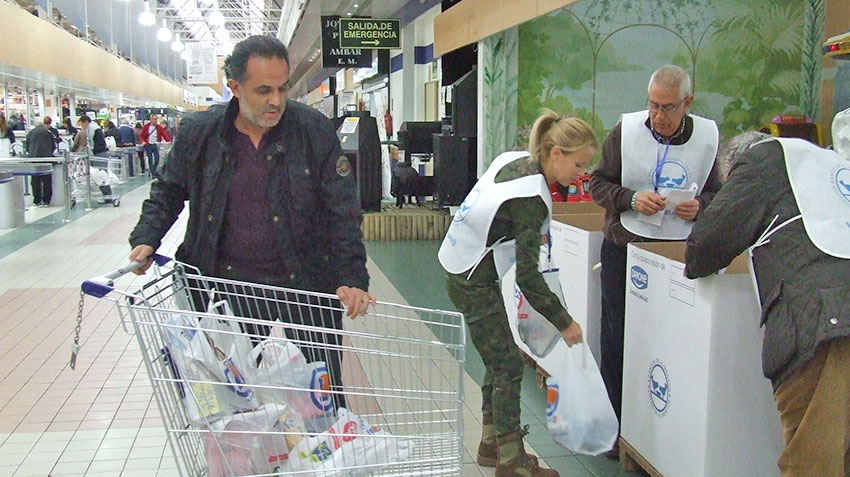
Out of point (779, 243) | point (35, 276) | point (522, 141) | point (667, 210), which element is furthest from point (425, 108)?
point (779, 243)

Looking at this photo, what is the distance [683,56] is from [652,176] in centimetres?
455

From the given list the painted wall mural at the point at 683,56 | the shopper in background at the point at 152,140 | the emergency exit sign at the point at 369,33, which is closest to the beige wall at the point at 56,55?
the shopper in background at the point at 152,140

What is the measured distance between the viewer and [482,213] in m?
2.86

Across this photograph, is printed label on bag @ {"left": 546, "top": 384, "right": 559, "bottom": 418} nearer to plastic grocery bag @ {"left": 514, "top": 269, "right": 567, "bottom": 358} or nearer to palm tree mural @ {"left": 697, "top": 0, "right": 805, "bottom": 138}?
plastic grocery bag @ {"left": 514, "top": 269, "right": 567, "bottom": 358}

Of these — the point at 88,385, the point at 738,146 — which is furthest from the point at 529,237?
the point at 88,385

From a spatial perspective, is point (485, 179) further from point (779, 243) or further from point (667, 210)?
point (779, 243)

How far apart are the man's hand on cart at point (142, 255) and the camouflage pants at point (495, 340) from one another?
116cm

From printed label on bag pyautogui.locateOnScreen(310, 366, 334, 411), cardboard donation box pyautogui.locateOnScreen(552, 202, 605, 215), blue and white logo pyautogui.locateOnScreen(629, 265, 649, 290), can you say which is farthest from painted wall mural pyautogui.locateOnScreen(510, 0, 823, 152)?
printed label on bag pyautogui.locateOnScreen(310, 366, 334, 411)

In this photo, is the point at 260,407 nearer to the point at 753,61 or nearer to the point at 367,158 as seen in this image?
the point at 753,61

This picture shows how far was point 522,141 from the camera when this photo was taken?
8.13 meters

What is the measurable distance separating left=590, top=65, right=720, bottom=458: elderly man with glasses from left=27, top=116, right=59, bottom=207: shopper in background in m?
13.1

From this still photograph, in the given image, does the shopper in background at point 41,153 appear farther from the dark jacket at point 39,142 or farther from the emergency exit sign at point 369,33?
the emergency exit sign at point 369,33

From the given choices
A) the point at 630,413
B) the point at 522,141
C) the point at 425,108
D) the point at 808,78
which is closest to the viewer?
the point at 630,413

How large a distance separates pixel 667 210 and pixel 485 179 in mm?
843
